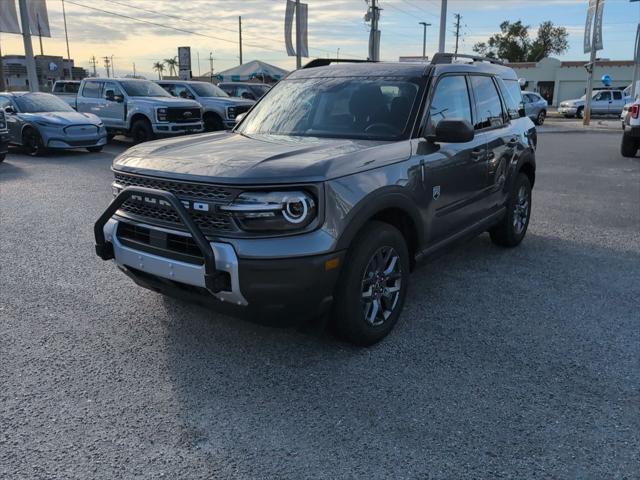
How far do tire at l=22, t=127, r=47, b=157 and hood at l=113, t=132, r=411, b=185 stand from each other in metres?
11.0

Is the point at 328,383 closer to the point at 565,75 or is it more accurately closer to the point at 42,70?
the point at 565,75

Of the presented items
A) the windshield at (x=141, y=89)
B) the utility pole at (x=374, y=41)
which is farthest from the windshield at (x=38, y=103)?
the utility pole at (x=374, y=41)

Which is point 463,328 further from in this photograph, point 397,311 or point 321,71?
point 321,71

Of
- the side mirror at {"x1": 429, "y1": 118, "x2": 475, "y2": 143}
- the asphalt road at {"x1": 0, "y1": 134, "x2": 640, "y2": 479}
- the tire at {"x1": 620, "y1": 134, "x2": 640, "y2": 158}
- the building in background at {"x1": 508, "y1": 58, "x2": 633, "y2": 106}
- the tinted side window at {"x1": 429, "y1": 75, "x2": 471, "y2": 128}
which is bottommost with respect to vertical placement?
the asphalt road at {"x1": 0, "y1": 134, "x2": 640, "y2": 479}

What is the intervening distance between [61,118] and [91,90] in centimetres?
307

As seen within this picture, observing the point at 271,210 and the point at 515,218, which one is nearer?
the point at 271,210

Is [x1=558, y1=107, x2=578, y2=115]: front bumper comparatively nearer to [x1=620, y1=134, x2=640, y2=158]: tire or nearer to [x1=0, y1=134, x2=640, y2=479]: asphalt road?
[x1=620, y1=134, x2=640, y2=158]: tire

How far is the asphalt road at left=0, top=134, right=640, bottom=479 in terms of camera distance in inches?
103

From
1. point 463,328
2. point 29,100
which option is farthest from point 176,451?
point 29,100

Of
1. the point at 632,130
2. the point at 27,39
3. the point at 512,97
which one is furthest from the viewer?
the point at 27,39

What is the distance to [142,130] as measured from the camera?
604 inches

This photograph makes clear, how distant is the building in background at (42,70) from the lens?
7681 cm

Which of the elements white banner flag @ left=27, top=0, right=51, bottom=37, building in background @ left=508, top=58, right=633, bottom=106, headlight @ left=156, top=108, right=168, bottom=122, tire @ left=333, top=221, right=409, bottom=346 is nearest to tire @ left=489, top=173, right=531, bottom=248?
tire @ left=333, top=221, right=409, bottom=346

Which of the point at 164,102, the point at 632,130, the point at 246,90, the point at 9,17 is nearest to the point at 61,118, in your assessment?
the point at 164,102
